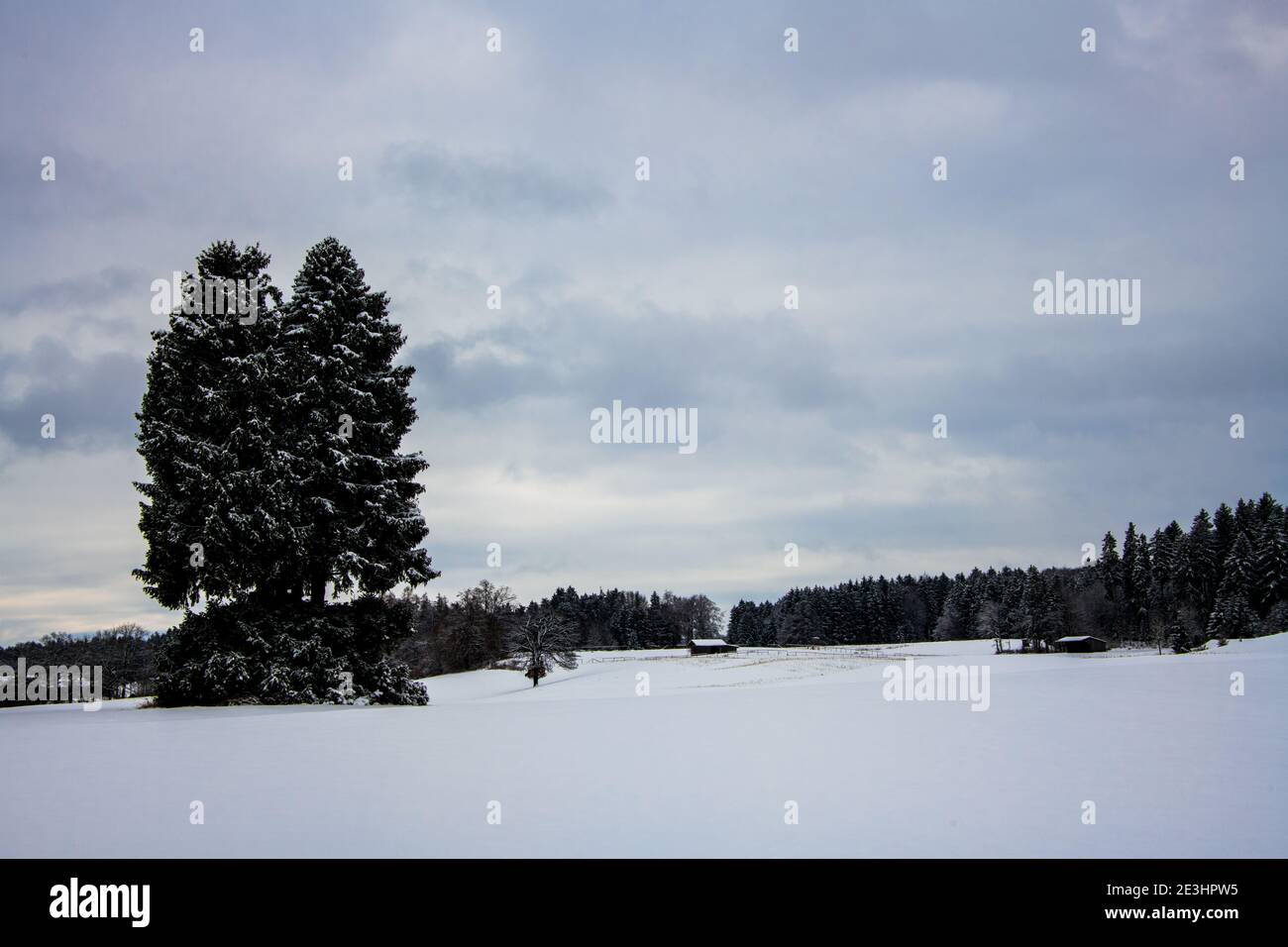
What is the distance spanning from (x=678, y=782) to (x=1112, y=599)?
14268cm

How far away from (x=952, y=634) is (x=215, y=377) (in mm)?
141612

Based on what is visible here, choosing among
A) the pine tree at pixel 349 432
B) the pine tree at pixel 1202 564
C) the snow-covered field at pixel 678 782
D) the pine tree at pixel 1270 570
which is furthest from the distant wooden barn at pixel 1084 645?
the pine tree at pixel 349 432

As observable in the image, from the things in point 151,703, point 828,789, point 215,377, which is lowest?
point 151,703

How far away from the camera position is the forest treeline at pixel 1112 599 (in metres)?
85.1

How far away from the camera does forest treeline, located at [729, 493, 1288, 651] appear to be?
85.1 m

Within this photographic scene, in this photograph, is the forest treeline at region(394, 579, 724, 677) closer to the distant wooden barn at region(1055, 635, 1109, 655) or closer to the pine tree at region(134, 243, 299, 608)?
the pine tree at region(134, 243, 299, 608)

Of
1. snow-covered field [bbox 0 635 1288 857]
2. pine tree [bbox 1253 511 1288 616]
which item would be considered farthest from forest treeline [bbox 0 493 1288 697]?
snow-covered field [bbox 0 635 1288 857]

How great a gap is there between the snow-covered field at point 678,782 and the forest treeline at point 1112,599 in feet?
240

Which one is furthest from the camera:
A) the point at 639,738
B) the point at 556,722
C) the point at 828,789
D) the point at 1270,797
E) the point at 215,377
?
the point at 215,377

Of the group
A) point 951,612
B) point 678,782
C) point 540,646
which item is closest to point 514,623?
point 540,646
